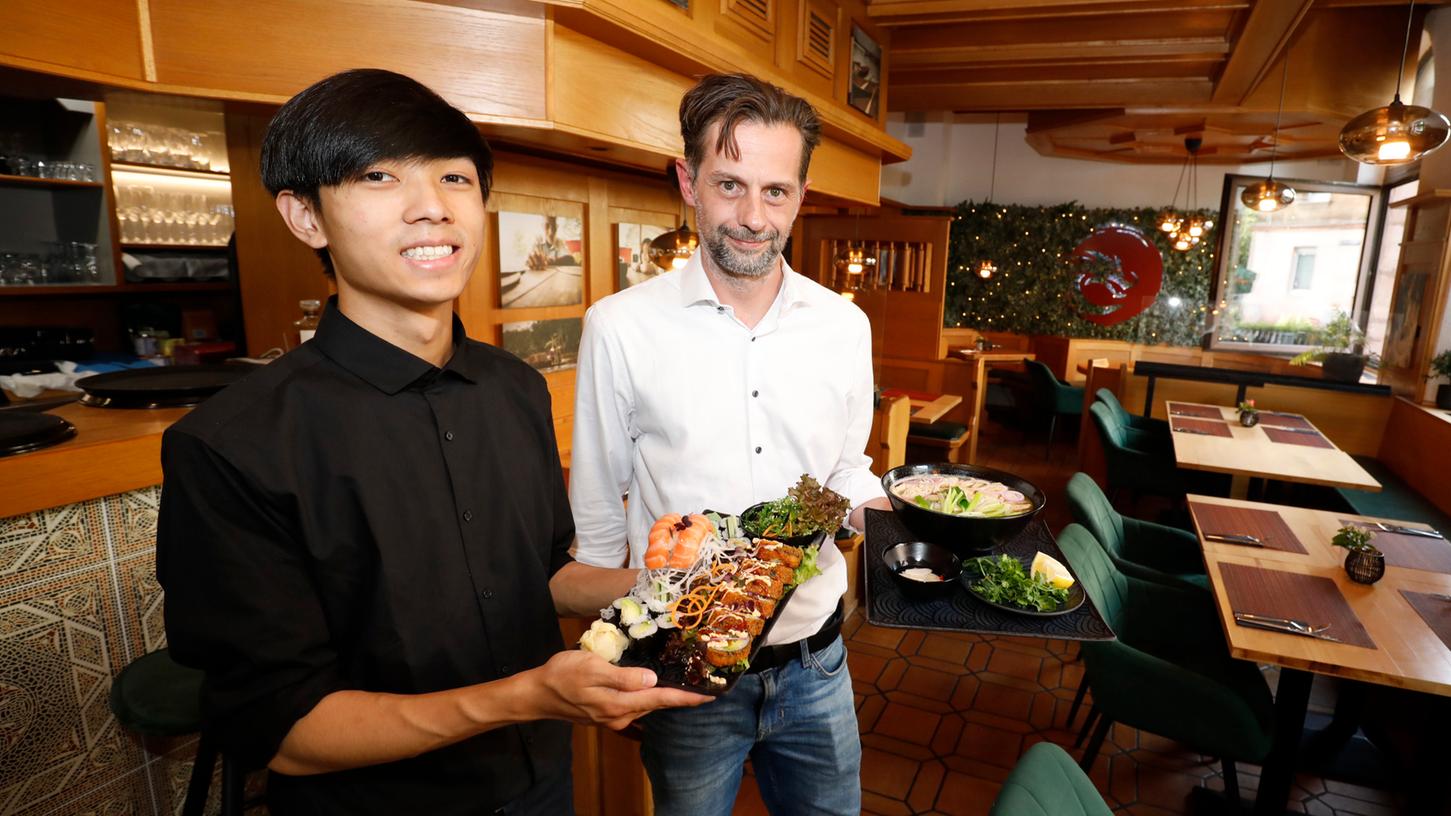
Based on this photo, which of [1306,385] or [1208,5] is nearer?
[1208,5]

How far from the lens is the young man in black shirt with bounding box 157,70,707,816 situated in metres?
0.93

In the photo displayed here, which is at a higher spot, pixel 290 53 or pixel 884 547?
pixel 290 53

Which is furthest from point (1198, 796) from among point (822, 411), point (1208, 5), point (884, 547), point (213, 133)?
point (213, 133)

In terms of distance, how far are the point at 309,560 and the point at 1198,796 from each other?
329cm

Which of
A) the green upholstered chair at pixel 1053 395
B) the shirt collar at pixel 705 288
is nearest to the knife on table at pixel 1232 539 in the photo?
the shirt collar at pixel 705 288

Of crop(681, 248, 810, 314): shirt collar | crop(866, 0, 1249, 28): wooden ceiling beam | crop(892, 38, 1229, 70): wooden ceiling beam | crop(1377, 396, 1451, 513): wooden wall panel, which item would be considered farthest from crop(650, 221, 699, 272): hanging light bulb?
crop(1377, 396, 1451, 513): wooden wall panel

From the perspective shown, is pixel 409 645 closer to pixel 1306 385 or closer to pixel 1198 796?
pixel 1198 796

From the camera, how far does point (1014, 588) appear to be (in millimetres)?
1476

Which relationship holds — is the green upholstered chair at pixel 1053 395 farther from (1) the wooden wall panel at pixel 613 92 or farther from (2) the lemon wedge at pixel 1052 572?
(2) the lemon wedge at pixel 1052 572

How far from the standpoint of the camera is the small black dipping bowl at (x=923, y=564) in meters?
1.50

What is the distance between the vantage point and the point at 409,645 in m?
1.08

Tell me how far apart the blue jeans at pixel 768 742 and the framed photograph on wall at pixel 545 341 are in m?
2.29

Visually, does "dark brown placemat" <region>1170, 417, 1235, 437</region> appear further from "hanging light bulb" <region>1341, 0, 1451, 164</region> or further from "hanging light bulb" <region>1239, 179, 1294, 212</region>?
"hanging light bulb" <region>1341, 0, 1451, 164</region>

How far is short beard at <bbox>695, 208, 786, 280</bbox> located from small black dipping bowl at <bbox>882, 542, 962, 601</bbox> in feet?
2.30
